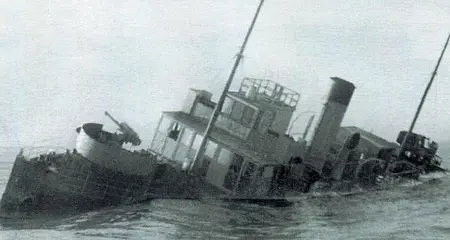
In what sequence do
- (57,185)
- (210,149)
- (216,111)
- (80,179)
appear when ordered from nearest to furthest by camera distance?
(57,185) → (80,179) → (216,111) → (210,149)

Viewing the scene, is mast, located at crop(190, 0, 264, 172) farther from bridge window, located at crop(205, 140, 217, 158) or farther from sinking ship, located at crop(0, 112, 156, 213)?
sinking ship, located at crop(0, 112, 156, 213)

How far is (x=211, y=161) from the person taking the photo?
24391mm

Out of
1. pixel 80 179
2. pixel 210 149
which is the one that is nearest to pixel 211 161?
pixel 210 149

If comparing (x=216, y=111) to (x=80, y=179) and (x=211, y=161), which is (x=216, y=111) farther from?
(x=80, y=179)

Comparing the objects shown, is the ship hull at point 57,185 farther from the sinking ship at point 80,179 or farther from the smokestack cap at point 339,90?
the smokestack cap at point 339,90

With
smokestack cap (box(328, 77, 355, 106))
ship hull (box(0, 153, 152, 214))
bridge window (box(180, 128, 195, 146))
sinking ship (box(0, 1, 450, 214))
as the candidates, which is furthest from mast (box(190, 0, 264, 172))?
smokestack cap (box(328, 77, 355, 106))

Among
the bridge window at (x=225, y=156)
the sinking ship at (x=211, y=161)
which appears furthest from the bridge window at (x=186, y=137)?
the bridge window at (x=225, y=156)

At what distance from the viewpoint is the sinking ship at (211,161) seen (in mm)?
21359

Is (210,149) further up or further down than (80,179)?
further up

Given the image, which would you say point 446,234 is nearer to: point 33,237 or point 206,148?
point 206,148

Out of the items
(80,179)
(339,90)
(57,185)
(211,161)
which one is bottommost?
(57,185)

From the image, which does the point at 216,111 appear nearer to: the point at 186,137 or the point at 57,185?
the point at 186,137

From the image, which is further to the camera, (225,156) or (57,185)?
(225,156)

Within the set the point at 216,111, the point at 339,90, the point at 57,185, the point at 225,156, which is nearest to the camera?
the point at 57,185
